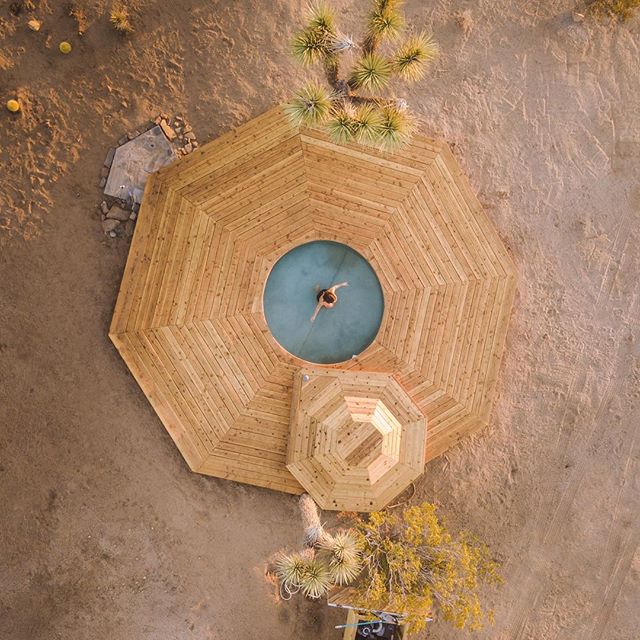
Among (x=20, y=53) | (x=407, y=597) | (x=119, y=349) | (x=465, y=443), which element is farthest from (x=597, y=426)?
(x=20, y=53)

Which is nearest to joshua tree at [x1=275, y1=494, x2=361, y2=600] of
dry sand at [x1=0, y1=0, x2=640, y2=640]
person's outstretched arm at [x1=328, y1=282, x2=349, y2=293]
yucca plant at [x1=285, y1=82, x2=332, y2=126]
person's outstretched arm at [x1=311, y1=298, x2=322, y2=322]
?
dry sand at [x1=0, y1=0, x2=640, y2=640]

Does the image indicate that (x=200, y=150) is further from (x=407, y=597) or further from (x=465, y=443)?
(x=407, y=597)

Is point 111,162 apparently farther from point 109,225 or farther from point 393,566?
point 393,566

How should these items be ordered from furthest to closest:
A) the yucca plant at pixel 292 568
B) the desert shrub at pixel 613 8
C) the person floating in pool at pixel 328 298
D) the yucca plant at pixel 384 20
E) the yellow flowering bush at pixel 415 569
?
the desert shrub at pixel 613 8
the person floating in pool at pixel 328 298
the yucca plant at pixel 292 568
the yellow flowering bush at pixel 415 569
the yucca plant at pixel 384 20

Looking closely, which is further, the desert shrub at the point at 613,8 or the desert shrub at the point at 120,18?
the desert shrub at the point at 613,8

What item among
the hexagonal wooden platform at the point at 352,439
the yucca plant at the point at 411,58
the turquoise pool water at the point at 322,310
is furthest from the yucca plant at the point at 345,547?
the yucca plant at the point at 411,58

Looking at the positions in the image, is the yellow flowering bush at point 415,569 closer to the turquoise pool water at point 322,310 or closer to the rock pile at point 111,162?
the turquoise pool water at point 322,310

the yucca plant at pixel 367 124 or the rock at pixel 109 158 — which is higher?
the rock at pixel 109 158
